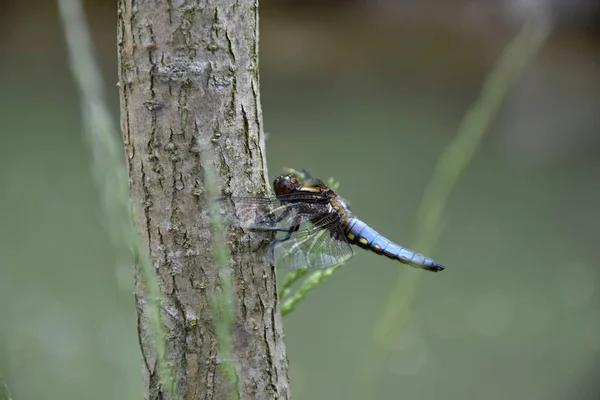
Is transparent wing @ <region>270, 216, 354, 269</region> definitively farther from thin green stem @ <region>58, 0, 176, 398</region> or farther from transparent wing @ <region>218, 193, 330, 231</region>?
thin green stem @ <region>58, 0, 176, 398</region>

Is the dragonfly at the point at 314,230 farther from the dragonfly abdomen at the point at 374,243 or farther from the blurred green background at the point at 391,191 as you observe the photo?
the blurred green background at the point at 391,191

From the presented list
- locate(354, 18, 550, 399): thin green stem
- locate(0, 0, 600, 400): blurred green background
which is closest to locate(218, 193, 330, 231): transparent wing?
locate(354, 18, 550, 399): thin green stem

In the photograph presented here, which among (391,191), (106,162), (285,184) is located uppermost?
(391,191)

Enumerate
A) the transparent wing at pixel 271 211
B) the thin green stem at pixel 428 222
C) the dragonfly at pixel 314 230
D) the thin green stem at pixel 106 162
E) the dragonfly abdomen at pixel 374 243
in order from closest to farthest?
the thin green stem at pixel 106 162
the thin green stem at pixel 428 222
the transparent wing at pixel 271 211
the dragonfly at pixel 314 230
the dragonfly abdomen at pixel 374 243

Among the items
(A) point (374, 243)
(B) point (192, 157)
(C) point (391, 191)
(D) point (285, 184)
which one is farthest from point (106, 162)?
(C) point (391, 191)

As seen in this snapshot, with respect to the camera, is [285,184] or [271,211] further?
[285,184]

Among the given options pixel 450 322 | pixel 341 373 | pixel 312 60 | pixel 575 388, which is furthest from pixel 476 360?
pixel 312 60

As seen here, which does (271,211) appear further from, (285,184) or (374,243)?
(374,243)

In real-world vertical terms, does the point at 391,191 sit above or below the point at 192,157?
above

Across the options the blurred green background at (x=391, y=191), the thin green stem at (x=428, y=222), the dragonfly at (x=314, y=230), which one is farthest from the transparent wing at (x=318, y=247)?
the blurred green background at (x=391, y=191)
